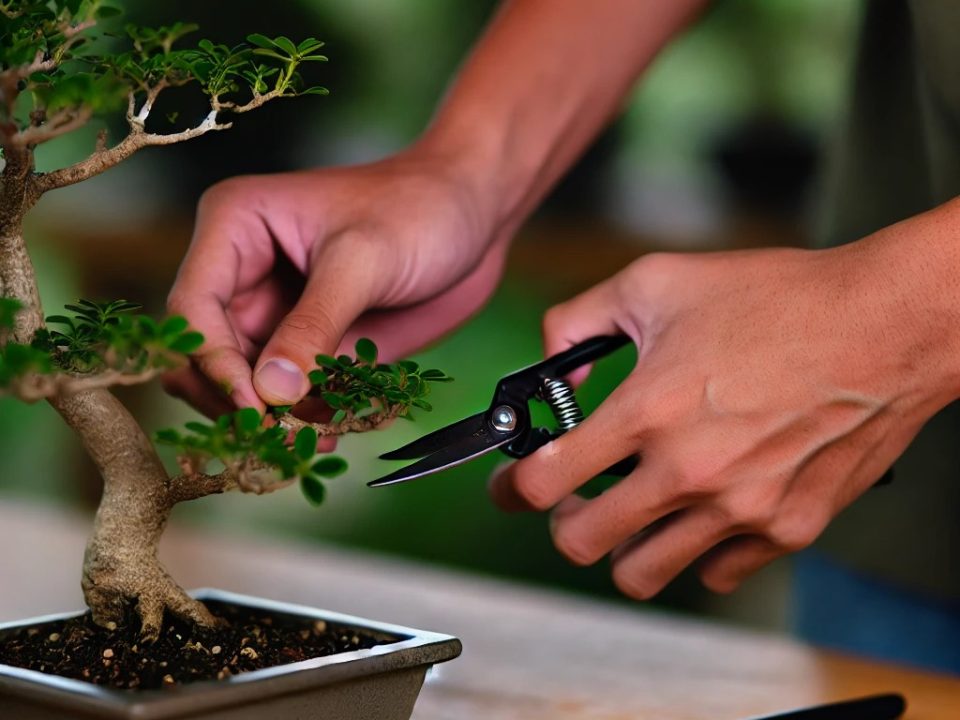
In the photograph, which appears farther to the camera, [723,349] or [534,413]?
[534,413]

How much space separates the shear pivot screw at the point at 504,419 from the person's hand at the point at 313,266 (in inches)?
4.7

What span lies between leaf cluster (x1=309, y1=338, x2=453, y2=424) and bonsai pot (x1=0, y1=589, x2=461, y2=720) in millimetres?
132

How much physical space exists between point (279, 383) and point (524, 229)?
158 cm

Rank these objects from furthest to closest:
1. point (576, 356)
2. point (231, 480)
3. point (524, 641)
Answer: point (524, 641) → point (576, 356) → point (231, 480)

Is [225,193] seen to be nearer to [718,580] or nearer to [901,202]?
[718,580]

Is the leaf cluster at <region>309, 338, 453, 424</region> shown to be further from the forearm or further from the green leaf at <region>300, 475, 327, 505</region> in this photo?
the forearm

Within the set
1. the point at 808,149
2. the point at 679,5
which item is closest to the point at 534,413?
the point at 808,149

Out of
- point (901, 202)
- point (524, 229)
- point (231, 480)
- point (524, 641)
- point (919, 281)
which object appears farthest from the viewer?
point (524, 229)

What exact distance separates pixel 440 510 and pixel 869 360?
7.36 feet

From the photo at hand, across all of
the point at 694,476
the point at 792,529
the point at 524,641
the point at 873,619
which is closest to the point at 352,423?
the point at 694,476

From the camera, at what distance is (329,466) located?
0.60 m

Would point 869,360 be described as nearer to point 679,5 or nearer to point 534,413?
point 679,5

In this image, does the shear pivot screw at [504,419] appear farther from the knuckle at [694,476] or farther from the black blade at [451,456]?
the knuckle at [694,476]

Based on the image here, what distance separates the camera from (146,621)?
0.75 metres
